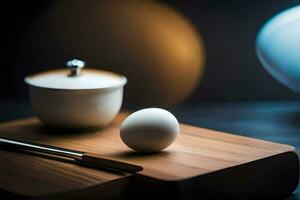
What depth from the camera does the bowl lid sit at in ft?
3.37

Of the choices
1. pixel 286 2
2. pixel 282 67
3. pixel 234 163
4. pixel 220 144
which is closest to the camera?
pixel 234 163

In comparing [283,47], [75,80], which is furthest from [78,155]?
[283,47]

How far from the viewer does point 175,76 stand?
149 centimetres

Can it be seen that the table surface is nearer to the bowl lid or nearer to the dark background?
the dark background

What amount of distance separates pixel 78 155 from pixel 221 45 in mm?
679

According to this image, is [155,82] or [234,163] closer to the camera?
[234,163]

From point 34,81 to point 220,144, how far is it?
0.31 m

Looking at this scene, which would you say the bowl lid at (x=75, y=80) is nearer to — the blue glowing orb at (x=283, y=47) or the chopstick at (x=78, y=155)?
the chopstick at (x=78, y=155)

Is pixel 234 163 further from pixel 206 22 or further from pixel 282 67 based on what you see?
pixel 206 22

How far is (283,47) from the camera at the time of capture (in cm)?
125

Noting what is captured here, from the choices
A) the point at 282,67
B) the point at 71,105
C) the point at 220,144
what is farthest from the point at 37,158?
the point at 282,67

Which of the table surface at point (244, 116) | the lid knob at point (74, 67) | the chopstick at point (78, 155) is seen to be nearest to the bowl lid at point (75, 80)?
the lid knob at point (74, 67)

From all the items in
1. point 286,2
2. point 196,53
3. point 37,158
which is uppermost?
point 286,2

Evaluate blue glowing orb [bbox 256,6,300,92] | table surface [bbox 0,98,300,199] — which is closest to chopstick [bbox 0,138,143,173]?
table surface [bbox 0,98,300,199]
